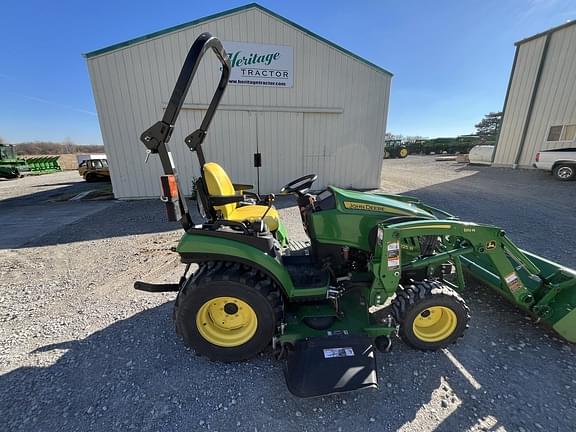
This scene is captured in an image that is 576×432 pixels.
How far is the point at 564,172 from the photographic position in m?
9.38

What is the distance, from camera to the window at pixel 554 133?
10.7 meters

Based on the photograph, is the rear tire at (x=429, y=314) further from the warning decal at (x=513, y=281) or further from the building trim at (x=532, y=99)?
the building trim at (x=532, y=99)

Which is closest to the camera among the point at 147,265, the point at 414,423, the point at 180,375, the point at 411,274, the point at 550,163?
the point at 414,423

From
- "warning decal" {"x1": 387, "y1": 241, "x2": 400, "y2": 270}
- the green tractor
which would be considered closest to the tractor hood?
"warning decal" {"x1": 387, "y1": 241, "x2": 400, "y2": 270}

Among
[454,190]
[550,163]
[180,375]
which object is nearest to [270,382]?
[180,375]

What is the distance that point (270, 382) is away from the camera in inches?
68.1

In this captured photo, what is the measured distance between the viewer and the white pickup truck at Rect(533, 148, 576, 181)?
9188 mm

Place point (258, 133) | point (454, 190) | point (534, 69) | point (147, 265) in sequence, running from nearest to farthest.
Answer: point (147, 265) < point (258, 133) < point (454, 190) < point (534, 69)

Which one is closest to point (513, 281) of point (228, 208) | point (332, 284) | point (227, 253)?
point (332, 284)

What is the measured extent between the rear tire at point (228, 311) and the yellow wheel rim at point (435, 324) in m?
1.11

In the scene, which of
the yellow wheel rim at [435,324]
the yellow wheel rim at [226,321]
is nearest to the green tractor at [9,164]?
the yellow wheel rim at [226,321]

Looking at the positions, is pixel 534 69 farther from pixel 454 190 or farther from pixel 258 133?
pixel 258 133

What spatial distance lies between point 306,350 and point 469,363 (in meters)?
1.28

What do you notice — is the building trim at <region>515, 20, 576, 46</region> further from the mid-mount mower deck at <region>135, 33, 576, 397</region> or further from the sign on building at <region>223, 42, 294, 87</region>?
the mid-mount mower deck at <region>135, 33, 576, 397</region>
